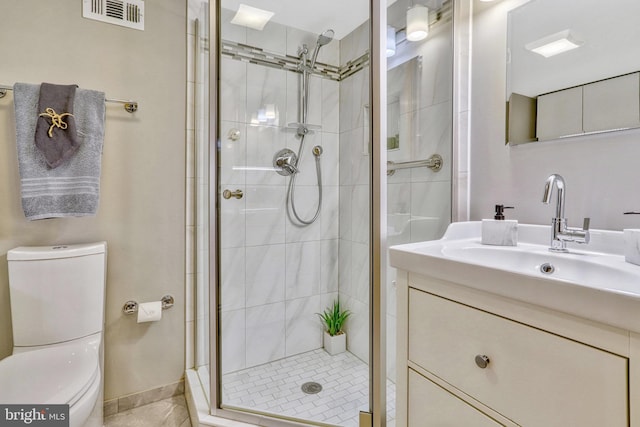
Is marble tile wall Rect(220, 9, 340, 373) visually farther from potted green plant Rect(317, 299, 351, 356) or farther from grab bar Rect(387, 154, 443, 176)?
grab bar Rect(387, 154, 443, 176)

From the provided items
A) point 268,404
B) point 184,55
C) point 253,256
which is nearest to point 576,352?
point 268,404

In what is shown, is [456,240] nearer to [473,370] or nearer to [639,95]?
[473,370]

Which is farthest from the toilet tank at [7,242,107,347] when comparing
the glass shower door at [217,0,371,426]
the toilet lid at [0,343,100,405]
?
the glass shower door at [217,0,371,426]

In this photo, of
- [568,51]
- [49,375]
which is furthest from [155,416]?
[568,51]

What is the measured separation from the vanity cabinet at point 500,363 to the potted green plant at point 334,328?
823 mm

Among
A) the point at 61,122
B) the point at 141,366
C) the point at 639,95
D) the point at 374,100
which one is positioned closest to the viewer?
the point at 639,95

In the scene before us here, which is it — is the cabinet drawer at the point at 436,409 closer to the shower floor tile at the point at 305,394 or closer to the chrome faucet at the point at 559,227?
the shower floor tile at the point at 305,394

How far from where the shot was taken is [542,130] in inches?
43.3

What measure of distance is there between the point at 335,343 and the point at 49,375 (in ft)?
4.04

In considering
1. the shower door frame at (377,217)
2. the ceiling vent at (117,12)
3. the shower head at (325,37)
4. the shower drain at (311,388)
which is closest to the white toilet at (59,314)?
the shower drain at (311,388)

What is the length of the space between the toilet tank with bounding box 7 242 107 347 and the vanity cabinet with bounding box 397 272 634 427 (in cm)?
133

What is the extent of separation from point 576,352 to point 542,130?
0.81 meters

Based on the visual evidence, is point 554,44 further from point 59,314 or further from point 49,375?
point 59,314

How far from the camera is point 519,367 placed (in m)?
0.65
